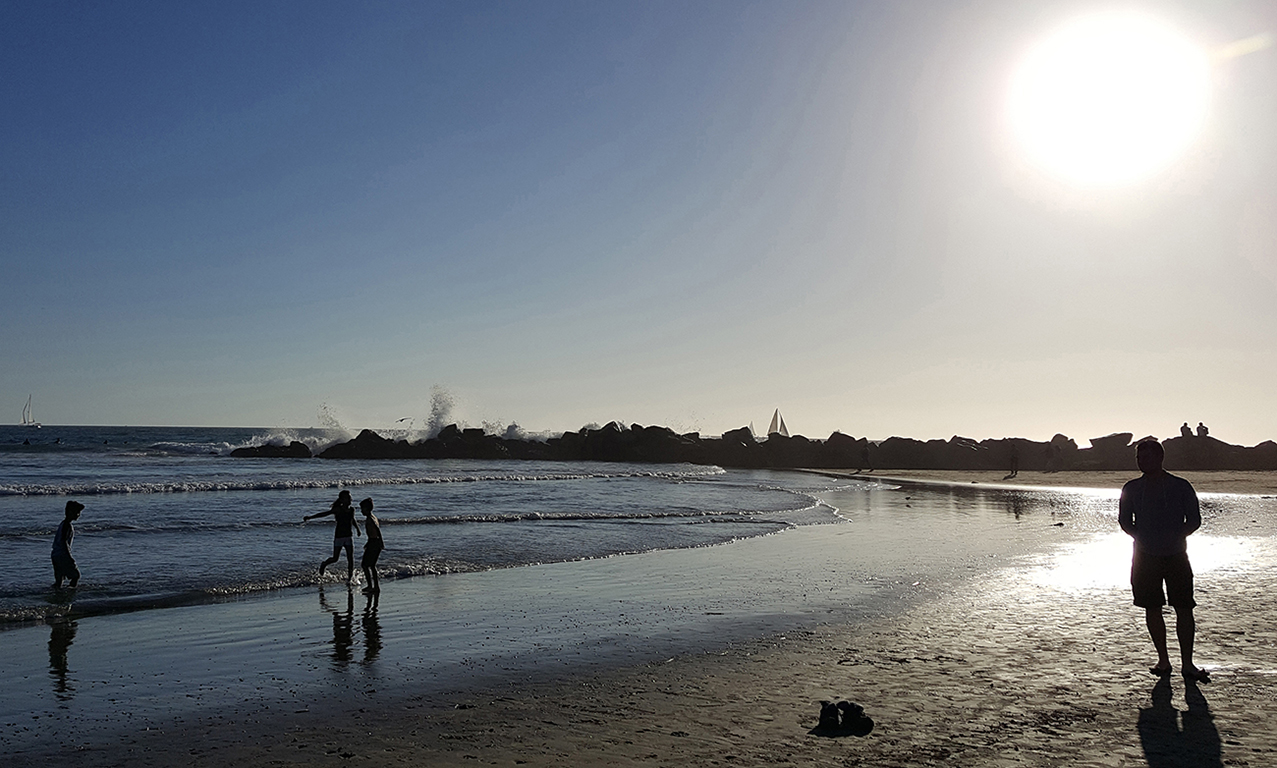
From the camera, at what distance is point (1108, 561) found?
14430 millimetres

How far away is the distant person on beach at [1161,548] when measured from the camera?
274 inches

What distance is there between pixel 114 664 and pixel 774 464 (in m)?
56.7

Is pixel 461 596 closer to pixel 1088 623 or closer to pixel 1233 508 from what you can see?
pixel 1088 623

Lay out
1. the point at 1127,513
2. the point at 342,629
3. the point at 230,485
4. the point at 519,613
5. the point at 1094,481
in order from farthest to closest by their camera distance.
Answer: the point at 1094,481, the point at 230,485, the point at 519,613, the point at 342,629, the point at 1127,513

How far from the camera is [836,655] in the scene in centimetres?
827

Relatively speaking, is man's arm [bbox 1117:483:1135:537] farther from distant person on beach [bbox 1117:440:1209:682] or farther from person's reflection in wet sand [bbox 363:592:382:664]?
person's reflection in wet sand [bbox 363:592:382:664]

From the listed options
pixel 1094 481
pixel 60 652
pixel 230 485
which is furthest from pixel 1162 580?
pixel 1094 481

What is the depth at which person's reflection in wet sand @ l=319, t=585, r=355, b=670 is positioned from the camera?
8.53 metres

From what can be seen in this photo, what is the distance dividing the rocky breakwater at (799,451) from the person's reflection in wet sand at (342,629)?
40412 mm

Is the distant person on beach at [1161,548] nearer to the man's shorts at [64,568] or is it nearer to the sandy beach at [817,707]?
the sandy beach at [817,707]

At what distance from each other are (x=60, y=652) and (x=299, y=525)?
520 inches

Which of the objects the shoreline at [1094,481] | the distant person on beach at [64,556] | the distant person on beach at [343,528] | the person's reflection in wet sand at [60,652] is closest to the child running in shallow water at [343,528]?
the distant person on beach at [343,528]

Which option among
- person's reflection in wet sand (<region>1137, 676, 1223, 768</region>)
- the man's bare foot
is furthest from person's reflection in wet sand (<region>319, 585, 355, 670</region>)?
the man's bare foot

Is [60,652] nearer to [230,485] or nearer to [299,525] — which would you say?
[299,525]
